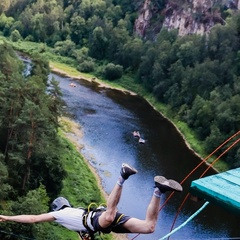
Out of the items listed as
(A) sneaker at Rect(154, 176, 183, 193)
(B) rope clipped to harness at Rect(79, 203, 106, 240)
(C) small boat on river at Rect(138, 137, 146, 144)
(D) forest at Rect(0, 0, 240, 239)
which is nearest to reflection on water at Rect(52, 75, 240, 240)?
(C) small boat on river at Rect(138, 137, 146, 144)

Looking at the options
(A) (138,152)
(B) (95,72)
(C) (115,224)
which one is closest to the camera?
(C) (115,224)

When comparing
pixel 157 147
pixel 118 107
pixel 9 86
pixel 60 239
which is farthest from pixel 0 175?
pixel 118 107

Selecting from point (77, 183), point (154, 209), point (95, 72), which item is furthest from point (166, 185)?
point (95, 72)

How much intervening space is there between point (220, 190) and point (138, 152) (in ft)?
91.3

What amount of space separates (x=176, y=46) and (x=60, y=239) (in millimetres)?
33772

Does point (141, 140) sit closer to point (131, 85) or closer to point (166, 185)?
A: point (131, 85)

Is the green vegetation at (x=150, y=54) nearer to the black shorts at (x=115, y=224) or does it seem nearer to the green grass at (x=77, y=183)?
the green grass at (x=77, y=183)

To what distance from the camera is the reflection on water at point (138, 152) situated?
24.5 m

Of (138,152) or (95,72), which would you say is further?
(95,72)

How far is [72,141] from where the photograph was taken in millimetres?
33875

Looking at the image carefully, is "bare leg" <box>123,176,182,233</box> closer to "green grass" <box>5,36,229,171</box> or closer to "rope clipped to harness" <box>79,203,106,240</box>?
"rope clipped to harness" <box>79,203,106,240</box>

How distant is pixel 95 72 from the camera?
184 ft

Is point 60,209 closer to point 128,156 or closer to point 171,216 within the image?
point 171,216

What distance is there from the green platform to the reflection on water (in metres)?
17.5
